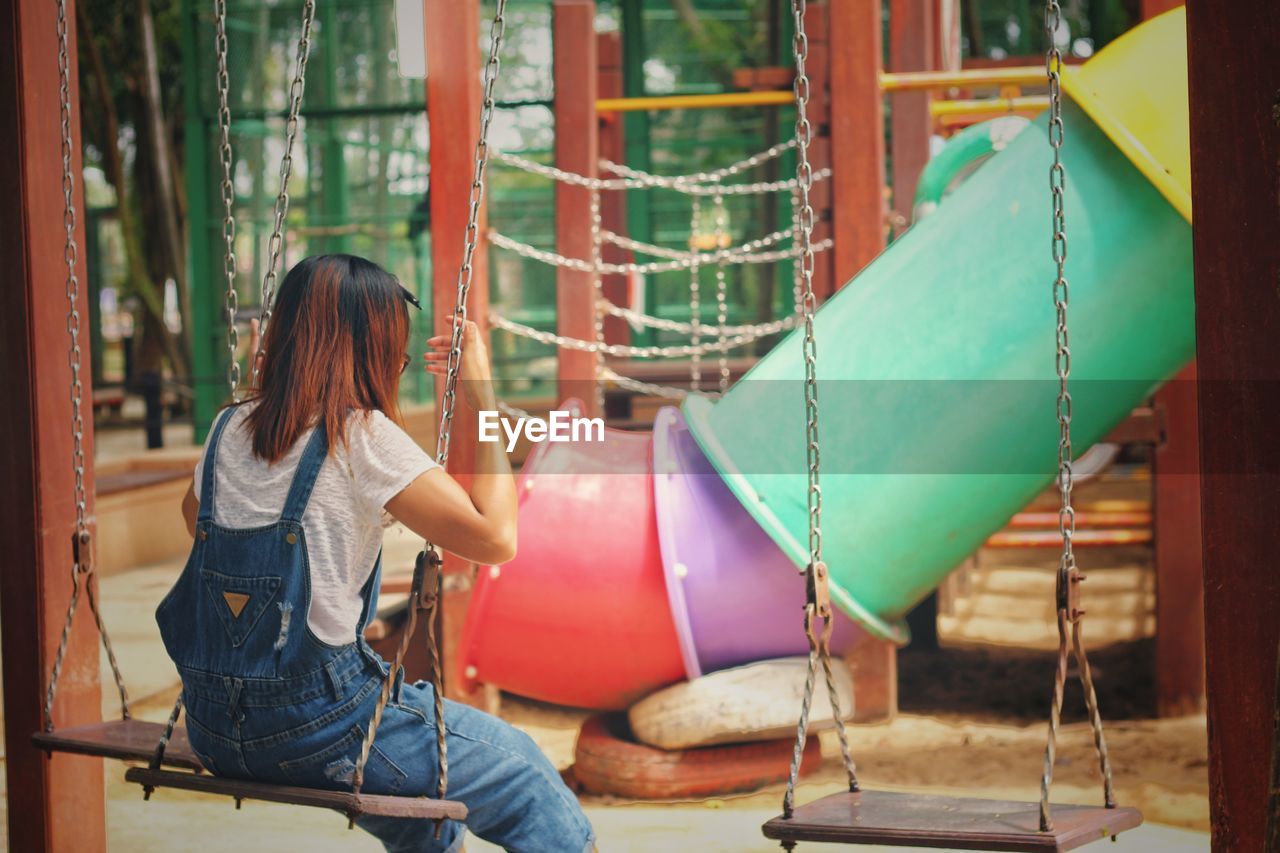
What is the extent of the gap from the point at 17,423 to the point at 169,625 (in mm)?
1025

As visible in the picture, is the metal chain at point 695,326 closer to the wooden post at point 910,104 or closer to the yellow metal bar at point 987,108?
the wooden post at point 910,104

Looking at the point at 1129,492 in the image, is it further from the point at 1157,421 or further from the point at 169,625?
the point at 169,625

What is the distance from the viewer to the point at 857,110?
4539 millimetres

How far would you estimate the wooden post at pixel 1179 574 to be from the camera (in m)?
4.52

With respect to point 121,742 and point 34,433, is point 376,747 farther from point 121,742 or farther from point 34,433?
point 34,433

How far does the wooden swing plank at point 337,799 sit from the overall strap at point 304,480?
1.25 ft

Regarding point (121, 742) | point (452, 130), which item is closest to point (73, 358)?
point (121, 742)

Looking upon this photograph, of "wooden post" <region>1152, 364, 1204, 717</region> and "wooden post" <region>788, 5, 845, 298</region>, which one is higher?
"wooden post" <region>788, 5, 845, 298</region>

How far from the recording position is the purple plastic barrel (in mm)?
3893

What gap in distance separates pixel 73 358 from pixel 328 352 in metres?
0.97

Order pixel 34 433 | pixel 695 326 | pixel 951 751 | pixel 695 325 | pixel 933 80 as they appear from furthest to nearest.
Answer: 1. pixel 695 325
2. pixel 695 326
3. pixel 933 80
4. pixel 951 751
5. pixel 34 433

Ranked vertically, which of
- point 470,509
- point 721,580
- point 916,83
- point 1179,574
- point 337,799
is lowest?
point 1179,574

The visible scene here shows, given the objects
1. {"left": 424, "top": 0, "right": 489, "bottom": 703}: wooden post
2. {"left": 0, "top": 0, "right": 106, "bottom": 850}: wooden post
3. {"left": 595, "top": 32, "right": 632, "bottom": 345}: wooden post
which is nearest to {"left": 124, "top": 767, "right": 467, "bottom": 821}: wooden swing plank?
Answer: {"left": 0, "top": 0, "right": 106, "bottom": 850}: wooden post

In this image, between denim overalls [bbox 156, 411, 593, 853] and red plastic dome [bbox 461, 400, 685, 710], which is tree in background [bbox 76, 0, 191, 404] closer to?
red plastic dome [bbox 461, 400, 685, 710]
